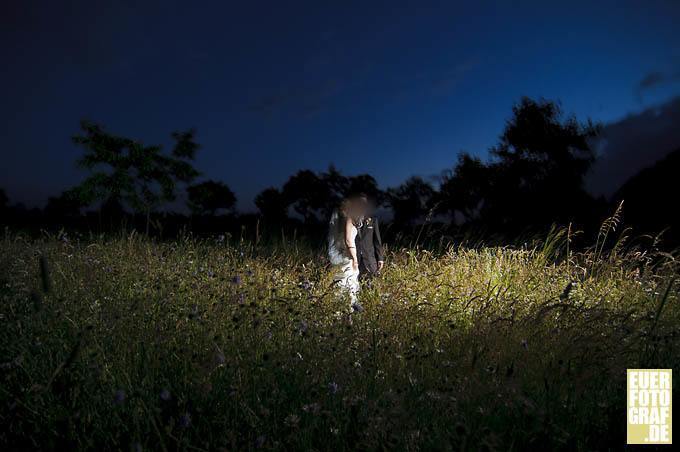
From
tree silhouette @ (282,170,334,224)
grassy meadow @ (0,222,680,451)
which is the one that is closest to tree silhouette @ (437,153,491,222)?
tree silhouette @ (282,170,334,224)

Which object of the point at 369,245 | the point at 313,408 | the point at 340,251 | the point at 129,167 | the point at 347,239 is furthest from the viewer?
→ the point at 129,167

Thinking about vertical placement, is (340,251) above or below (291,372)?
above

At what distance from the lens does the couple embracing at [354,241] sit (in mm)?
7637

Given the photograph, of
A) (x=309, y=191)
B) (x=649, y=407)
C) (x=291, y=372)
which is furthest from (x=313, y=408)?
(x=309, y=191)

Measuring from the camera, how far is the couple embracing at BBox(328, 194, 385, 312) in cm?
764

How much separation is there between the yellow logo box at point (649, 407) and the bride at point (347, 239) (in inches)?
182

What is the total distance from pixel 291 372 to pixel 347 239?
14.3 feet

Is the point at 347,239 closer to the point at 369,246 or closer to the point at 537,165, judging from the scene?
the point at 369,246

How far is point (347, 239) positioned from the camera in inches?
300

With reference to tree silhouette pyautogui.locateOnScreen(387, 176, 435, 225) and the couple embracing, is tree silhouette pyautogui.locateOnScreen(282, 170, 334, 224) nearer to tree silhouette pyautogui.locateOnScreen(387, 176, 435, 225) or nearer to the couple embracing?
tree silhouette pyautogui.locateOnScreen(387, 176, 435, 225)

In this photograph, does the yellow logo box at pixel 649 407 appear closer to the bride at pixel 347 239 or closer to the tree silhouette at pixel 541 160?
the bride at pixel 347 239

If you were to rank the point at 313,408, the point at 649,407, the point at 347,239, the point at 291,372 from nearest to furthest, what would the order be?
the point at 313,408
the point at 649,407
the point at 291,372
the point at 347,239

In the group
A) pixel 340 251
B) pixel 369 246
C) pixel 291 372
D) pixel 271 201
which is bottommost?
pixel 291 372

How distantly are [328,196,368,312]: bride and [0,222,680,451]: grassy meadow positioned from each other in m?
1.45
